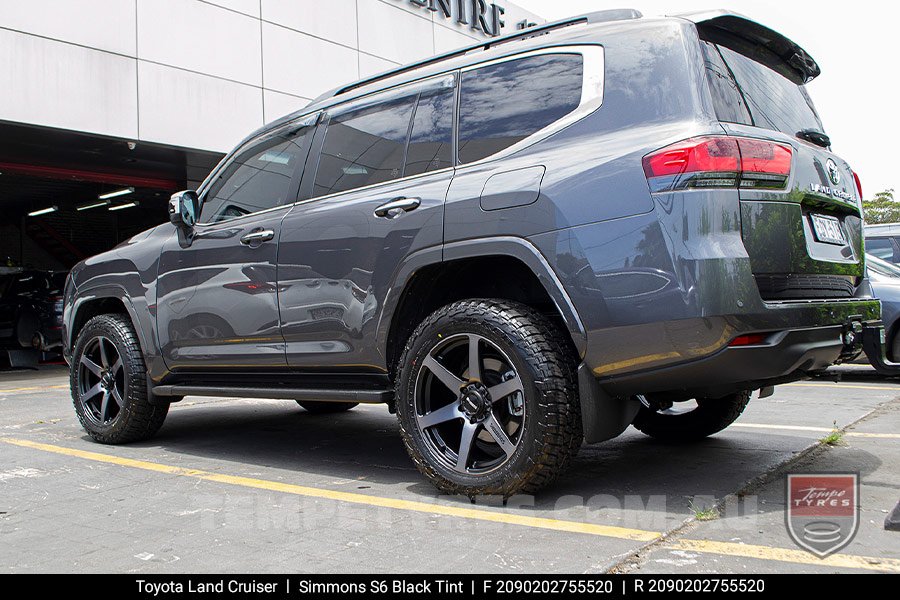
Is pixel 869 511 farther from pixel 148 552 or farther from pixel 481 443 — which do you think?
→ pixel 148 552

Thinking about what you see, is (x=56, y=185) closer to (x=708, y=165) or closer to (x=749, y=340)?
(x=708, y=165)

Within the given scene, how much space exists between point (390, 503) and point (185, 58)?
12.2m

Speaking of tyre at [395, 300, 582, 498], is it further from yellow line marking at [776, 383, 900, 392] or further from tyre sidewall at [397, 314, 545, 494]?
yellow line marking at [776, 383, 900, 392]

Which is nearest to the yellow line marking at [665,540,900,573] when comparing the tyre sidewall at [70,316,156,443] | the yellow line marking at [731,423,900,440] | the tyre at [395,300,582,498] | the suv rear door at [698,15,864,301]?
the tyre at [395,300,582,498]

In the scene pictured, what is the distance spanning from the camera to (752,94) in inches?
138

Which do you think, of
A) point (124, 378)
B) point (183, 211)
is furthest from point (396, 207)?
point (124, 378)

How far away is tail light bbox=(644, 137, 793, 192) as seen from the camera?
3.00m

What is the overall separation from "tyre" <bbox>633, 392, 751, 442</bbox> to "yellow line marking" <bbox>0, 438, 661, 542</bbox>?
1653mm

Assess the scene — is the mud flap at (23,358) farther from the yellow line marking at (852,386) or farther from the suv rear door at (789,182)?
the suv rear door at (789,182)

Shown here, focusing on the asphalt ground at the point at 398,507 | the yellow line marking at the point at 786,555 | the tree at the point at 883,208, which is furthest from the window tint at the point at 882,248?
the tree at the point at 883,208

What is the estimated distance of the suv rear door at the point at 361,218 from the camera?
12.4 ft

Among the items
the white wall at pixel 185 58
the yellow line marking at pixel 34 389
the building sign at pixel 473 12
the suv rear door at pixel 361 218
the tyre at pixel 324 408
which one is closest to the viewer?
the suv rear door at pixel 361 218

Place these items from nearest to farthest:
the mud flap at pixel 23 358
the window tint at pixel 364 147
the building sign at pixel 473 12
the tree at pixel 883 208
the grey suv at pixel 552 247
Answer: the grey suv at pixel 552 247
the window tint at pixel 364 147
the mud flap at pixel 23 358
the building sign at pixel 473 12
the tree at pixel 883 208

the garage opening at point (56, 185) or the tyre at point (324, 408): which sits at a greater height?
the garage opening at point (56, 185)
